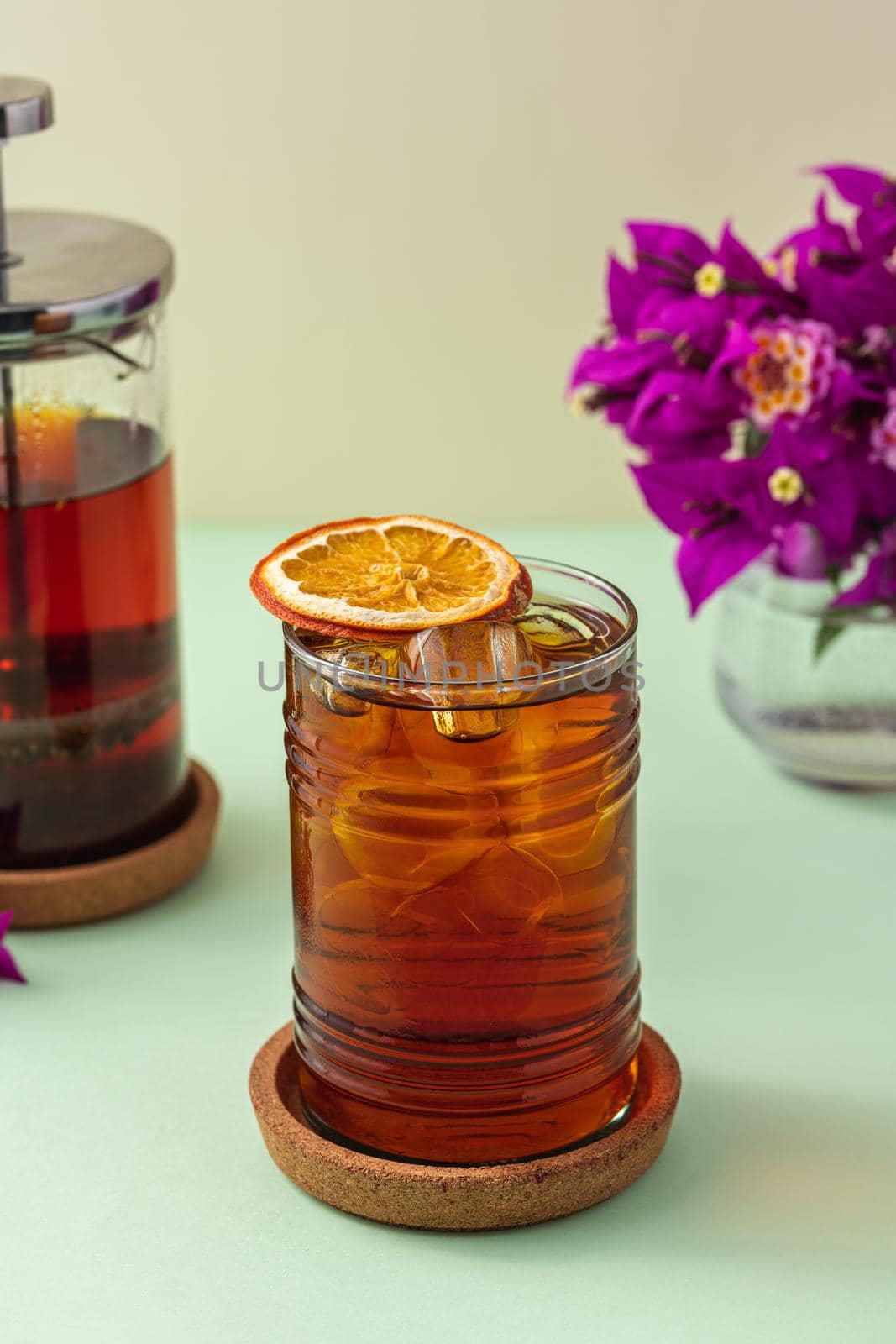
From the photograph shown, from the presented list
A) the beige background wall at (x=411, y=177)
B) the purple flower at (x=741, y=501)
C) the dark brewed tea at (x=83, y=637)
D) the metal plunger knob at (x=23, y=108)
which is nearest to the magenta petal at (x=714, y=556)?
the purple flower at (x=741, y=501)

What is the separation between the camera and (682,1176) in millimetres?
676

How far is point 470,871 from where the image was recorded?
59 cm

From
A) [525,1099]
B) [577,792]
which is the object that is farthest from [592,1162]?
[577,792]

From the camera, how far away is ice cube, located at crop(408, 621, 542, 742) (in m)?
0.57

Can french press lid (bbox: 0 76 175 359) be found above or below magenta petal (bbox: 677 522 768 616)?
above

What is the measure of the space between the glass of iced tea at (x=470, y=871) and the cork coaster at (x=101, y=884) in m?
0.23

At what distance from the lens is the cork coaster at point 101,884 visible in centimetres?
86

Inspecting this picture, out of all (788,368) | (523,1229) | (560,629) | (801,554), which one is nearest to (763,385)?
(788,368)

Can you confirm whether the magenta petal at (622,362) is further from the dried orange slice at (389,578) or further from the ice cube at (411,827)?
the ice cube at (411,827)

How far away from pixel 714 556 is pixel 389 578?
33 cm

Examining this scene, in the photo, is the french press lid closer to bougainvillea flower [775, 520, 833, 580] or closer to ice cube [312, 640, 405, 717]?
ice cube [312, 640, 405, 717]

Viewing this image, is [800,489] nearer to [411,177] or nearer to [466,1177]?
[466,1177]

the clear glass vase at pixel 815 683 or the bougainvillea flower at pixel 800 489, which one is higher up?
the bougainvillea flower at pixel 800 489

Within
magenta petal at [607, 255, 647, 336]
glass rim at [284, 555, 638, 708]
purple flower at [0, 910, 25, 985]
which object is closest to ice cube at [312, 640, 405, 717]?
glass rim at [284, 555, 638, 708]
